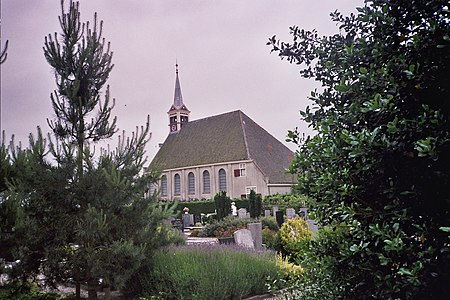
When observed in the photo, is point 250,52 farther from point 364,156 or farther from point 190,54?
point 364,156

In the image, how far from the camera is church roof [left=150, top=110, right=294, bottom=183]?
3962 centimetres

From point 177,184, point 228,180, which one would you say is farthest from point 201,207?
point 177,184

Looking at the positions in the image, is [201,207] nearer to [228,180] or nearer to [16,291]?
[228,180]

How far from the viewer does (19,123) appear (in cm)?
238

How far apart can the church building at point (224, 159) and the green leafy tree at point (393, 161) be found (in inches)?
1321

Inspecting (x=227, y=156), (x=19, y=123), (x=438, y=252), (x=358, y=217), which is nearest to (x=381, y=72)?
(x=358, y=217)

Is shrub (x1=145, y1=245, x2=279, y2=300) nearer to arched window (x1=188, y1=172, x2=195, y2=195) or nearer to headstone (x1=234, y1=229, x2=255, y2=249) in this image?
headstone (x1=234, y1=229, x2=255, y2=249)

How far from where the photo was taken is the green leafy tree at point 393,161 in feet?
6.75

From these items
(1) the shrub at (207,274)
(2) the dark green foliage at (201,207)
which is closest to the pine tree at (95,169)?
(1) the shrub at (207,274)

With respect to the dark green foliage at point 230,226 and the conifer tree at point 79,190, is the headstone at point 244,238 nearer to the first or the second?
the conifer tree at point 79,190

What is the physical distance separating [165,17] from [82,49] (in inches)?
83.9

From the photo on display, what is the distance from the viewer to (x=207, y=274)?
6.52 meters

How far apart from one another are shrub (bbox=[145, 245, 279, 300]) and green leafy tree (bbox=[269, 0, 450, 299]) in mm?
4104

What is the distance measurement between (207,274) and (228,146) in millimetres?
35074
